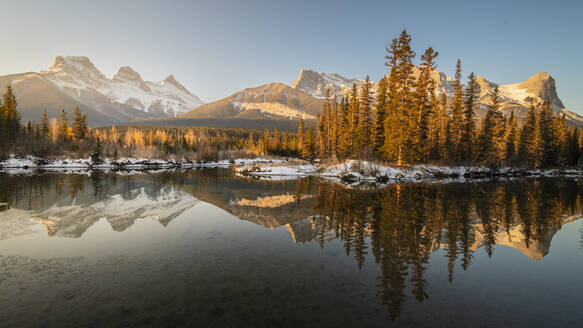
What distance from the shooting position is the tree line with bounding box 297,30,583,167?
129 ft

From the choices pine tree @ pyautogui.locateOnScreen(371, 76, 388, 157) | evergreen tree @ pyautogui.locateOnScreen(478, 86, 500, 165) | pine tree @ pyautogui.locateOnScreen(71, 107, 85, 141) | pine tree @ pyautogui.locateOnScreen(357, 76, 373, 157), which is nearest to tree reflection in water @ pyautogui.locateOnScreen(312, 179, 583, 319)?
pine tree @ pyautogui.locateOnScreen(371, 76, 388, 157)

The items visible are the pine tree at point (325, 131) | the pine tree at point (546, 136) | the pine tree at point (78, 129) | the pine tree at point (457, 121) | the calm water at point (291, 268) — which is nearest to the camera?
the calm water at point (291, 268)

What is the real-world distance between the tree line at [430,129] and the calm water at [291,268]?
26.4 meters

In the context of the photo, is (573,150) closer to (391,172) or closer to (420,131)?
(420,131)

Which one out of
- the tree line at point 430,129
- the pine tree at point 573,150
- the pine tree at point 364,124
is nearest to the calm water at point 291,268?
the tree line at point 430,129

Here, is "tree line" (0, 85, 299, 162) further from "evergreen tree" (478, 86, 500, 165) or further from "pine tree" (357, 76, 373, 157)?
"evergreen tree" (478, 86, 500, 165)

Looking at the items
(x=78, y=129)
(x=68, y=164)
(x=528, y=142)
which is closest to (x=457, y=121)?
(x=528, y=142)

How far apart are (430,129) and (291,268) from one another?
152 ft

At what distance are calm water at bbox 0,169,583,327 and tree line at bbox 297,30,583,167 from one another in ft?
86.6

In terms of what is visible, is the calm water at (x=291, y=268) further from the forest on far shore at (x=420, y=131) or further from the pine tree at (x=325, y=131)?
the pine tree at (x=325, y=131)

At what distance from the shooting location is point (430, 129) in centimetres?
4662

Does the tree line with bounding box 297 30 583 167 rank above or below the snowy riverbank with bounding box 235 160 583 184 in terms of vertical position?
above

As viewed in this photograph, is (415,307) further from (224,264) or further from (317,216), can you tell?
(317,216)

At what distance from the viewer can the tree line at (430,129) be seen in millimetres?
39469
